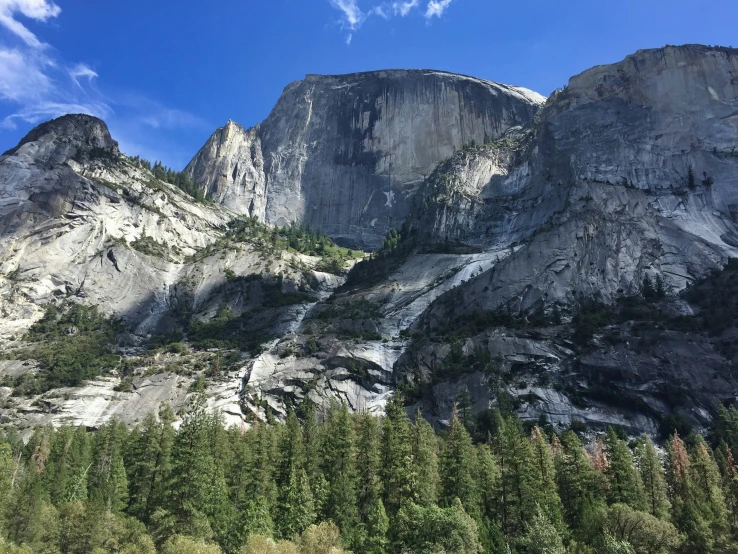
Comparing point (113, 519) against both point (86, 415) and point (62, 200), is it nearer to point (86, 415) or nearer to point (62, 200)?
point (86, 415)

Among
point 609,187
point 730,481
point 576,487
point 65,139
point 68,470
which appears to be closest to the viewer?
point 730,481

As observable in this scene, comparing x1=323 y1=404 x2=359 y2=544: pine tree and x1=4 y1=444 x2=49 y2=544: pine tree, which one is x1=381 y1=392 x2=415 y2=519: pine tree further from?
x1=4 y1=444 x2=49 y2=544: pine tree

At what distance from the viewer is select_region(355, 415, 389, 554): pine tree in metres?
42.6

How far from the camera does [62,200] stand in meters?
148

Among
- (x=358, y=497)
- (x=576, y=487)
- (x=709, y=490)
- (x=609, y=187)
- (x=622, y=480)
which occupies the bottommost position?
(x=358, y=497)

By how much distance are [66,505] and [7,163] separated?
130978 millimetres

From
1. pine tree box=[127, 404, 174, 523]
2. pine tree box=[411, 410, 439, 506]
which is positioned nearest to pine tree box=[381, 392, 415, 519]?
pine tree box=[411, 410, 439, 506]

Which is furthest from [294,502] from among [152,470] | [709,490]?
[709,490]

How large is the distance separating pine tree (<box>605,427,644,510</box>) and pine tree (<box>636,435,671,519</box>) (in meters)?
0.83

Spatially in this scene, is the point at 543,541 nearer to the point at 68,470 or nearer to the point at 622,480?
the point at 622,480

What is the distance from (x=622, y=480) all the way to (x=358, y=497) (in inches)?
882

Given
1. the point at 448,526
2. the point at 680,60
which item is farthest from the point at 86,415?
the point at 680,60

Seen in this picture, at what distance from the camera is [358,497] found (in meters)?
49.8

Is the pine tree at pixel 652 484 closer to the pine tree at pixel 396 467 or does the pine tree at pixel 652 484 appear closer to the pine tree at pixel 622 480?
the pine tree at pixel 622 480
